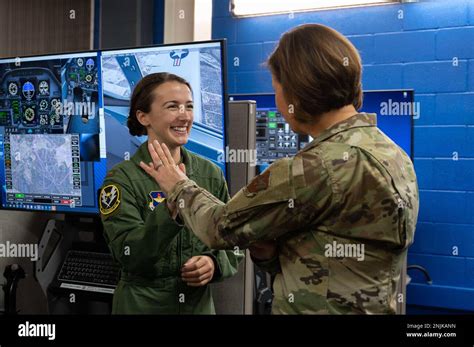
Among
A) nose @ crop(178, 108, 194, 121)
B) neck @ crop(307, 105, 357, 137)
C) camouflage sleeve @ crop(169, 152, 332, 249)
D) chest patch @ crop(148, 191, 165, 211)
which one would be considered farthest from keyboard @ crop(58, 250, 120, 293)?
neck @ crop(307, 105, 357, 137)

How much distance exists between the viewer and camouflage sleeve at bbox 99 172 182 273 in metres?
1.21

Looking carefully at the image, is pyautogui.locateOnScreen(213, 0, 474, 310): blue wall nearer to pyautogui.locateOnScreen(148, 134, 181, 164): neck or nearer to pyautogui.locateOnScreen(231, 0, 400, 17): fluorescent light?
pyautogui.locateOnScreen(231, 0, 400, 17): fluorescent light

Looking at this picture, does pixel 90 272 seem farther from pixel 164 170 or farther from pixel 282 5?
pixel 282 5

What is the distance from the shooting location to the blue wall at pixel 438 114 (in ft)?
10.1

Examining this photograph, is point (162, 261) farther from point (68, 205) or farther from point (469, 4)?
point (469, 4)

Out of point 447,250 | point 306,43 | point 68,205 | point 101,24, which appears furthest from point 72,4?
point 306,43

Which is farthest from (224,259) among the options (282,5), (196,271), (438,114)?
(282,5)

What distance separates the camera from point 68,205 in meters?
1.76

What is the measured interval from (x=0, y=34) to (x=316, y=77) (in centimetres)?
282

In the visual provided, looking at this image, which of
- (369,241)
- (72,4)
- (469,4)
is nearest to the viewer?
(369,241)

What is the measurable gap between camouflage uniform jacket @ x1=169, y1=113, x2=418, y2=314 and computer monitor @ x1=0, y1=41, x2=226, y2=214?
2.02 feet

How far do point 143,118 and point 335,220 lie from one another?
73cm

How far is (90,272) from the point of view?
174 cm

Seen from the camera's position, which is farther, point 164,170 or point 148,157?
point 148,157
